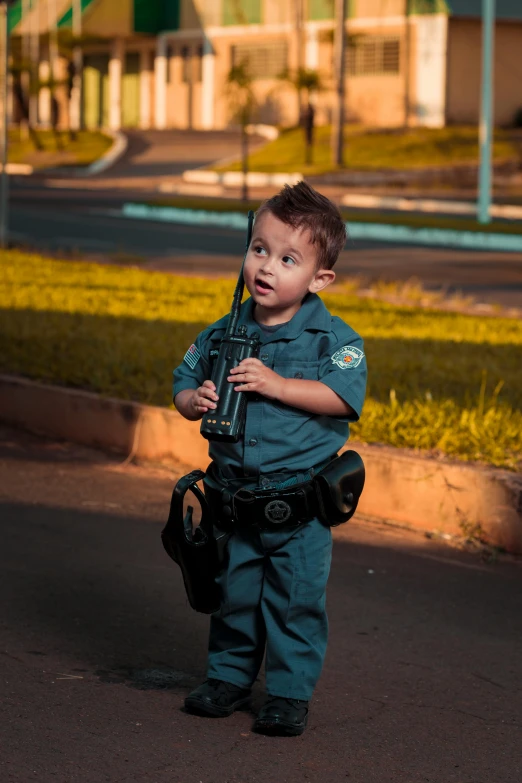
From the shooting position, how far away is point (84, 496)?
236 inches

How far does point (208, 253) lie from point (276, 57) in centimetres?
3623

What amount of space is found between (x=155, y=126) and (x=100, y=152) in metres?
9.63

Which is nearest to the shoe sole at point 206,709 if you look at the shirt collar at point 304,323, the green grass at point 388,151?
the shirt collar at point 304,323

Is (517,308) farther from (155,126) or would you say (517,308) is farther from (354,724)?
(155,126)

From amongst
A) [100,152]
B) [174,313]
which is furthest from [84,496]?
[100,152]

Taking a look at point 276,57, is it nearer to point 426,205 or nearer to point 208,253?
point 426,205

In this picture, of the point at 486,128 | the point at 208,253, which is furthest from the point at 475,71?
the point at 208,253

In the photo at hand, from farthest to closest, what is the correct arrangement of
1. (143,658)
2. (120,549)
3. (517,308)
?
1. (517,308)
2. (120,549)
3. (143,658)

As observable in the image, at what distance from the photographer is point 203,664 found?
402 cm

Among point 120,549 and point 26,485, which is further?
point 26,485

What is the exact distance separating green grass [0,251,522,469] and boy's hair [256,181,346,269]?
237cm

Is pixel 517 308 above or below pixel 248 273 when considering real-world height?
below

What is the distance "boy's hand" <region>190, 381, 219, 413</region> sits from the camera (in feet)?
Answer: 10.8

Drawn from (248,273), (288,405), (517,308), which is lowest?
(517,308)
